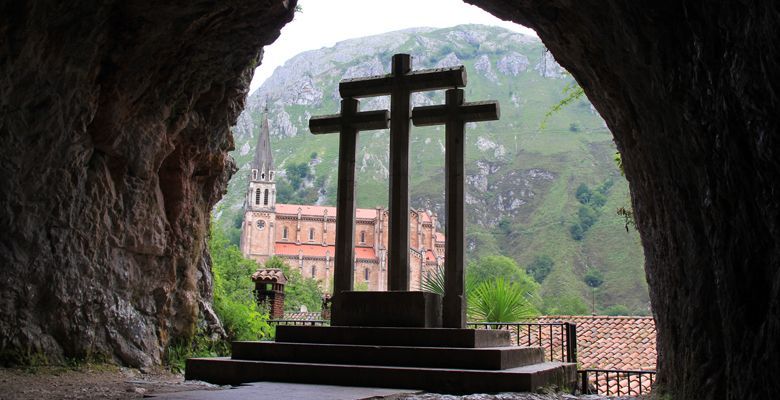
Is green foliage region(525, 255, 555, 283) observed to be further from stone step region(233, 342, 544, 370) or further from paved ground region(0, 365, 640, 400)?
paved ground region(0, 365, 640, 400)

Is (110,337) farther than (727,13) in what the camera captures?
Yes

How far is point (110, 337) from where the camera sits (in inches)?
295

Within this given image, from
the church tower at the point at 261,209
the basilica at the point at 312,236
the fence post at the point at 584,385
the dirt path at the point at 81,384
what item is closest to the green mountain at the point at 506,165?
the basilica at the point at 312,236

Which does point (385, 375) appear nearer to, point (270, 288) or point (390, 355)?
point (390, 355)

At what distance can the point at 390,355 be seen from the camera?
6426 mm

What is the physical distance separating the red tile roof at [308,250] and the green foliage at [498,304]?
252ft

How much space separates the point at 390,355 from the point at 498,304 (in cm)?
563

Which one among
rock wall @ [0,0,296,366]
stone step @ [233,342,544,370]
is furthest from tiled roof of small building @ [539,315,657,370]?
rock wall @ [0,0,296,366]

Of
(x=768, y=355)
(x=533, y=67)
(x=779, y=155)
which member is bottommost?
(x=768, y=355)

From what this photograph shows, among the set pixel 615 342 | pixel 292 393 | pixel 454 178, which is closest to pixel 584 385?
pixel 454 178

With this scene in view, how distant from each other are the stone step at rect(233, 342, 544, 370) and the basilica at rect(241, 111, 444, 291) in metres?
75.4

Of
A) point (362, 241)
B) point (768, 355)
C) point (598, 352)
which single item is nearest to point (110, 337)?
point (768, 355)

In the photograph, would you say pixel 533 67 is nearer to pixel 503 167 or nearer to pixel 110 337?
pixel 503 167

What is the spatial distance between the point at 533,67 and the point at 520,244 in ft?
194
